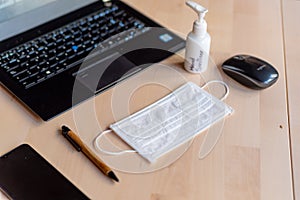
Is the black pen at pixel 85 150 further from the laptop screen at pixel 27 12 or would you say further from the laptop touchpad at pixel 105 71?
the laptop screen at pixel 27 12

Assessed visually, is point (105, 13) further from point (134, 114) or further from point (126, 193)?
point (126, 193)

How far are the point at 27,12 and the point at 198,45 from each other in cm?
38

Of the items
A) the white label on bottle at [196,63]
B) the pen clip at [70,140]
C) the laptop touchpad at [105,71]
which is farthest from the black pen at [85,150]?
the white label on bottle at [196,63]

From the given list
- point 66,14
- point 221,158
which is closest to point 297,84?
point 221,158

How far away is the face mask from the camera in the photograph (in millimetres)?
841

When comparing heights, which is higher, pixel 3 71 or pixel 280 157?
pixel 3 71

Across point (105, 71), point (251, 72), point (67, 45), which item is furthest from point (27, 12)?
point (251, 72)

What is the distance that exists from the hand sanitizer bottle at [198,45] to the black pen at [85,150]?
0.28 metres

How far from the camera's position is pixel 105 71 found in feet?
3.21

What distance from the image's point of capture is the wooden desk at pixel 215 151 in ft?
2.56

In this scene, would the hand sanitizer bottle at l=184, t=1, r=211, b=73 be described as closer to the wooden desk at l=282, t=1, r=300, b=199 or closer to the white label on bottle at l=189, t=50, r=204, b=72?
the white label on bottle at l=189, t=50, r=204, b=72

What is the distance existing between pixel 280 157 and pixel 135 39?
405 mm

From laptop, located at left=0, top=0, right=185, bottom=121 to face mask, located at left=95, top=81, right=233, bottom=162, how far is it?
0.34ft

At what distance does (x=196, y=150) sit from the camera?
2.75ft
